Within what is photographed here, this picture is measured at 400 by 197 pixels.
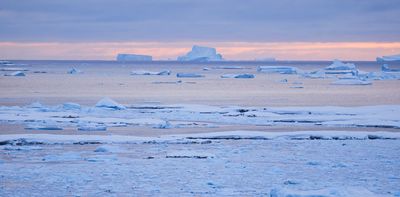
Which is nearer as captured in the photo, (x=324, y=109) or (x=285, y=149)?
(x=285, y=149)

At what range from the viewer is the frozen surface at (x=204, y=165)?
921cm

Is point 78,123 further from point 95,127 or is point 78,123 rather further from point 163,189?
point 163,189

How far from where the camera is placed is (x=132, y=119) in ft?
65.4

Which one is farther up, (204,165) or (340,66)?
(340,66)

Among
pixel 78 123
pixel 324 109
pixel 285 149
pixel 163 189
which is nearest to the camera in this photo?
pixel 163 189

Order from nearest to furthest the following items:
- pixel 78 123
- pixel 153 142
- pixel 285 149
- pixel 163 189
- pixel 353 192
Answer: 1. pixel 353 192
2. pixel 163 189
3. pixel 285 149
4. pixel 153 142
5. pixel 78 123

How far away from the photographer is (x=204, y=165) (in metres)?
11.3

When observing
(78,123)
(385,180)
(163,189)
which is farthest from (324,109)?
(163,189)

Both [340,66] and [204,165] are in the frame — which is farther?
[340,66]

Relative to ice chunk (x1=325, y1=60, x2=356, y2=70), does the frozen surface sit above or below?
below

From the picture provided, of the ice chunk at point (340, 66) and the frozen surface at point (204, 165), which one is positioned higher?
the ice chunk at point (340, 66)

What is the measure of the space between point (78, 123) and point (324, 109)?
370 inches

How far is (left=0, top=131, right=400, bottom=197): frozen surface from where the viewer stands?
363 inches

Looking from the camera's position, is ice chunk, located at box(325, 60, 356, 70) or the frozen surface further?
ice chunk, located at box(325, 60, 356, 70)
